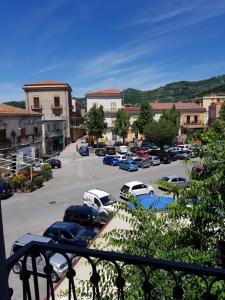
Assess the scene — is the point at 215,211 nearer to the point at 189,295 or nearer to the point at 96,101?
the point at 189,295

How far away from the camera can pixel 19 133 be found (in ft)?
113

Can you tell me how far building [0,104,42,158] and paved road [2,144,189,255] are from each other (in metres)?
4.18

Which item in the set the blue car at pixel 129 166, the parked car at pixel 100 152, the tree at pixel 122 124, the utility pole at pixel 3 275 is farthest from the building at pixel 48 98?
the utility pole at pixel 3 275

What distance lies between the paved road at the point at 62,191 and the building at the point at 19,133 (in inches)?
165

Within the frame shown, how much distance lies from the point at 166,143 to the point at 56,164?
1503 cm

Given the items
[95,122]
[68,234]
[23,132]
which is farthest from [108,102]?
[68,234]

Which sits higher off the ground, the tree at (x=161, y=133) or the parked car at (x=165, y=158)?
the tree at (x=161, y=133)

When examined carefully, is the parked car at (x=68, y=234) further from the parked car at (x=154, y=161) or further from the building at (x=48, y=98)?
the building at (x=48, y=98)

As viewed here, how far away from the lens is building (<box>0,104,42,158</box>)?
102ft

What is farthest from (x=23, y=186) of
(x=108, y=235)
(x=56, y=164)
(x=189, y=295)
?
(x=189, y=295)

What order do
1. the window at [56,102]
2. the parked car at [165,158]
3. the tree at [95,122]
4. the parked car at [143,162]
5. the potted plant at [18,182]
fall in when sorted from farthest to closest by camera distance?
the window at [56,102]
the tree at [95,122]
the parked car at [165,158]
the parked car at [143,162]
the potted plant at [18,182]

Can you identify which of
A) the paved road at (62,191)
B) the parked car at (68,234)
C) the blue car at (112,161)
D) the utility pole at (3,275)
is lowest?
the paved road at (62,191)

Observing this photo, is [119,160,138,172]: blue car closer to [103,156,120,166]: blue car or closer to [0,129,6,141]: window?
[103,156,120,166]: blue car

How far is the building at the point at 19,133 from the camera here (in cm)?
3119
